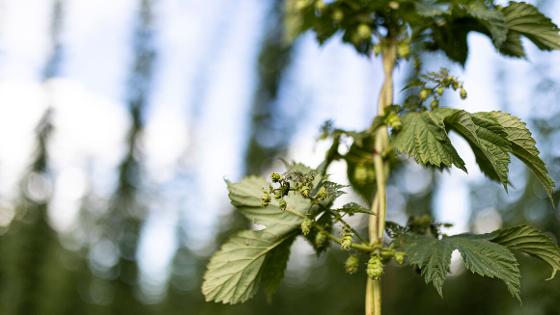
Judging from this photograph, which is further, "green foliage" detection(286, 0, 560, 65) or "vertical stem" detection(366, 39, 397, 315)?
"green foliage" detection(286, 0, 560, 65)

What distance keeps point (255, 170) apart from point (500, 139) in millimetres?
11862

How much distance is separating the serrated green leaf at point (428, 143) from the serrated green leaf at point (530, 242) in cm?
24

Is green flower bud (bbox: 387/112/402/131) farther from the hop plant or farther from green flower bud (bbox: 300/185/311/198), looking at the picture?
green flower bud (bbox: 300/185/311/198)

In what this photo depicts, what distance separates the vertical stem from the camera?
1.53m

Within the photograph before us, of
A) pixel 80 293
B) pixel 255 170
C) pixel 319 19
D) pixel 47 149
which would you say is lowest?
pixel 80 293

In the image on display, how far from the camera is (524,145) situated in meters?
1.41

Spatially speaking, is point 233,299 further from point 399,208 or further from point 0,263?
point 0,263

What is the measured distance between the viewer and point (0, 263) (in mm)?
17844

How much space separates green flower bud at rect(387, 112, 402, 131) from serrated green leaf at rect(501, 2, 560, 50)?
1.47 ft

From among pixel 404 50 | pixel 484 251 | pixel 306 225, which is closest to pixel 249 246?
pixel 306 225

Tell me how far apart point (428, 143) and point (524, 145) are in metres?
0.22

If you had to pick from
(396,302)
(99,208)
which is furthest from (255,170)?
(99,208)

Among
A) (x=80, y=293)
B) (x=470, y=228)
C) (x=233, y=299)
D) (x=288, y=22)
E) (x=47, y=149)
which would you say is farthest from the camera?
(x=80, y=293)

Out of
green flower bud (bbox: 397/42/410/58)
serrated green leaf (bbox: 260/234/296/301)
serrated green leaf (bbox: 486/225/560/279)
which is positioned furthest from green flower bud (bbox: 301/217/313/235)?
green flower bud (bbox: 397/42/410/58)
